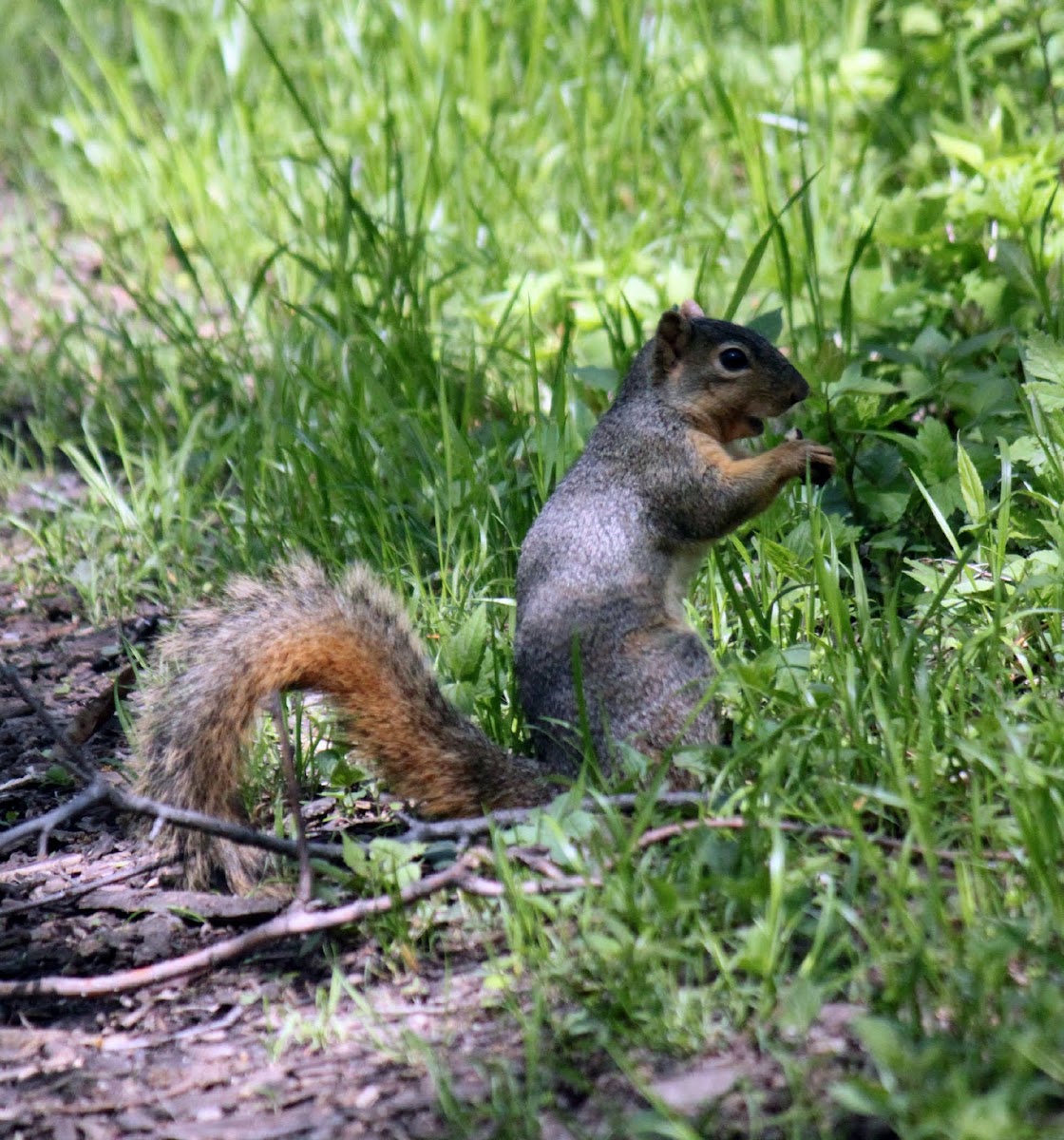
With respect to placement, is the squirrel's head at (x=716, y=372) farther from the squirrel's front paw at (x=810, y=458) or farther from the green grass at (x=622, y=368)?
the green grass at (x=622, y=368)

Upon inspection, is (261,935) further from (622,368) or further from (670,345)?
(622,368)

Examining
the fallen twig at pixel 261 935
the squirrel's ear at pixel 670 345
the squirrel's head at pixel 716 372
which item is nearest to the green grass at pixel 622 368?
the fallen twig at pixel 261 935

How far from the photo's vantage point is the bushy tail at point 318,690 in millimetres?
2031

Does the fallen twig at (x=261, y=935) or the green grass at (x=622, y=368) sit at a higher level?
the green grass at (x=622, y=368)

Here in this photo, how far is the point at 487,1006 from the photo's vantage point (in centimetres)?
171

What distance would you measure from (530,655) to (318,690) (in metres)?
0.32

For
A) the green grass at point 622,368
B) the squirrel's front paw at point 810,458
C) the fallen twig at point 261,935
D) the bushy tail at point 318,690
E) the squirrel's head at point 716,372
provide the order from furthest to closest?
the squirrel's head at point 716,372
the squirrel's front paw at point 810,458
the bushy tail at point 318,690
the fallen twig at point 261,935
the green grass at point 622,368

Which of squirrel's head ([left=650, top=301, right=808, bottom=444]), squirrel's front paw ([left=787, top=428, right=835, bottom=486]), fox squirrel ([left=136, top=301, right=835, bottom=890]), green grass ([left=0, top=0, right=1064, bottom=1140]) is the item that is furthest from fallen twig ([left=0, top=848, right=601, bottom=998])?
squirrel's head ([left=650, top=301, right=808, bottom=444])

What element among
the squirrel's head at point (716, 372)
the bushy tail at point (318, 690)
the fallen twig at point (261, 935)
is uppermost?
the squirrel's head at point (716, 372)

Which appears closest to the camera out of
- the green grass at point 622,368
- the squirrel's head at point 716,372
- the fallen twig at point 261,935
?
the green grass at point 622,368

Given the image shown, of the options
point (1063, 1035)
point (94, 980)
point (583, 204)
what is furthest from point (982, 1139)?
point (583, 204)

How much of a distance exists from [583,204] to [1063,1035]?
321 centimetres

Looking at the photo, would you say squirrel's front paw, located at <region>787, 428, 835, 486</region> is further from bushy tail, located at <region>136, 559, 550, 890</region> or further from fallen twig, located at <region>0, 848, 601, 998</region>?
fallen twig, located at <region>0, 848, 601, 998</region>

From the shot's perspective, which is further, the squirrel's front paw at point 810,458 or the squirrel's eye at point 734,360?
the squirrel's eye at point 734,360
